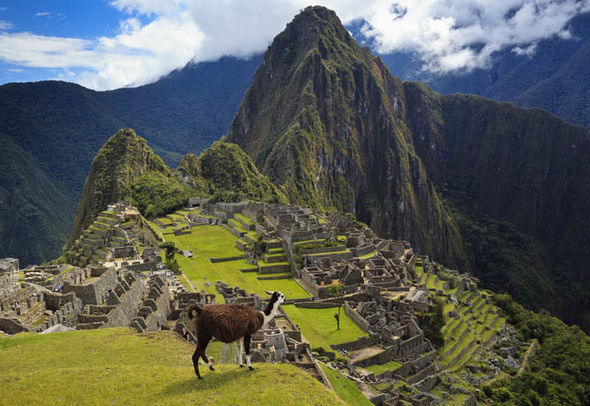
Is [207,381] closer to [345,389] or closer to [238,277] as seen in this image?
[345,389]

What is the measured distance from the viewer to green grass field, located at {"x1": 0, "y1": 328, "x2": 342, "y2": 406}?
1171 cm

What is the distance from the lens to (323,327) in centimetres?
3600

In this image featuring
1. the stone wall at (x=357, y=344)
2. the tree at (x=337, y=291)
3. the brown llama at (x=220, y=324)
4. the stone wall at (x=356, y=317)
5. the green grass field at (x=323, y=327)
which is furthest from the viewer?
the tree at (x=337, y=291)

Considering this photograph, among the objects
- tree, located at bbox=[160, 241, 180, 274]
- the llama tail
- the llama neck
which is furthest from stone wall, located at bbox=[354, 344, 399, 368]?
the llama tail

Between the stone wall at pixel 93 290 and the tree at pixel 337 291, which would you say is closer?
the stone wall at pixel 93 290

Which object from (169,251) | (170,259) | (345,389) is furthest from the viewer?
(169,251)

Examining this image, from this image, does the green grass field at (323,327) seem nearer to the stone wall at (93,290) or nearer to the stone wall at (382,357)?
the stone wall at (382,357)

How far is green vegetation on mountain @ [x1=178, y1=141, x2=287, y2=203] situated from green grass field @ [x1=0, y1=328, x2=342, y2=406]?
88.7 metres

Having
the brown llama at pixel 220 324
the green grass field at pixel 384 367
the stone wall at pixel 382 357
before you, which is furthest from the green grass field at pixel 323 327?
the brown llama at pixel 220 324

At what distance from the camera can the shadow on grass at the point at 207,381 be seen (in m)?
12.0

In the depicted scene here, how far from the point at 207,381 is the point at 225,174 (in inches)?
4211

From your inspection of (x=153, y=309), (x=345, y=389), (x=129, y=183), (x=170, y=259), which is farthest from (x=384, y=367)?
(x=129, y=183)

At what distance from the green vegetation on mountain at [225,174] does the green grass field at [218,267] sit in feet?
136

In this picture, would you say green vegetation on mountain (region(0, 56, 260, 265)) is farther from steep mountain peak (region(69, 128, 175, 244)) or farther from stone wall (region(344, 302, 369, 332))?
stone wall (region(344, 302, 369, 332))
